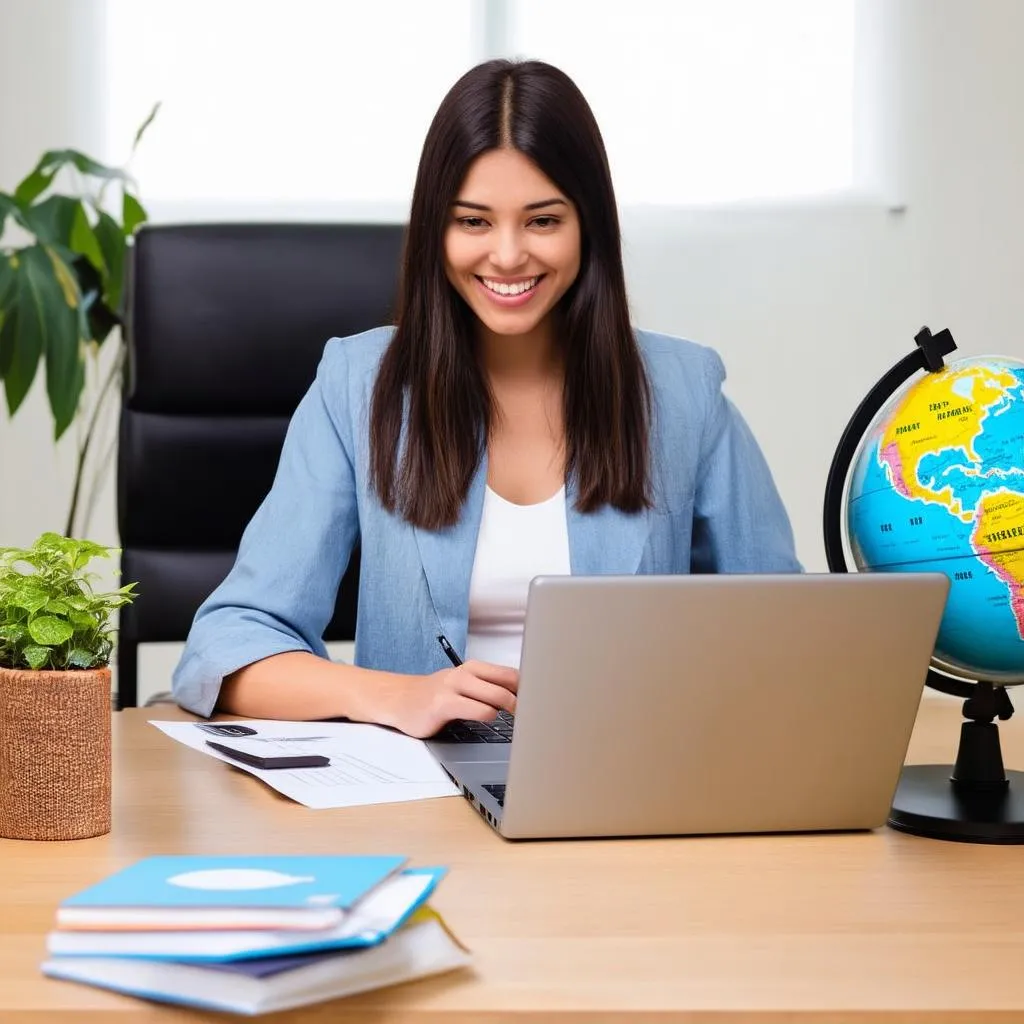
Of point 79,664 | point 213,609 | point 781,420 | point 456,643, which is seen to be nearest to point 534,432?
point 456,643

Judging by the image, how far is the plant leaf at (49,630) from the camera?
875 mm

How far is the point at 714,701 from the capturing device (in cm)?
88

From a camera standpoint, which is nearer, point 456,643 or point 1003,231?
point 456,643

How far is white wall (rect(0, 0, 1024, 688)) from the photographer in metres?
3.05

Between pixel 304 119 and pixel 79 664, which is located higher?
pixel 304 119

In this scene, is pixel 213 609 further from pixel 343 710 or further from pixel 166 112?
pixel 166 112

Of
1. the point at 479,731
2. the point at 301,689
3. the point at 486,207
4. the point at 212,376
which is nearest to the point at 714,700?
the point at 479,731

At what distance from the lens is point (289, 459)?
5.22 ft

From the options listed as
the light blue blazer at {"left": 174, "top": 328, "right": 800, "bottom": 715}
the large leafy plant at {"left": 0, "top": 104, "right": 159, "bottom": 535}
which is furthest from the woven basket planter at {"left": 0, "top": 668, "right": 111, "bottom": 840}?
the large leafy plant at {"left": 0, "top": 104, "right": 159, "bottom": 535}

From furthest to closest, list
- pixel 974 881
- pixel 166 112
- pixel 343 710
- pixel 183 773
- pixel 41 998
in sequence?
pixel 166 112 < pixel 343 710 < pixel 183 773 < pixel 974 881 < pixel 41 998

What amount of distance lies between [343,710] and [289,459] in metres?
0.42

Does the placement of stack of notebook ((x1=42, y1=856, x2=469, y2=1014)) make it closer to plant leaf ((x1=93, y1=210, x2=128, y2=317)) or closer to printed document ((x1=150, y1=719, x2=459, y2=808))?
printed document ((x1=150, y1=719, x2=459, y2=808))

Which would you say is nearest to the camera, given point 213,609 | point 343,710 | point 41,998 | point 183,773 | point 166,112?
point 41,998

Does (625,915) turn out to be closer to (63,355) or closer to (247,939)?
(247,939)
